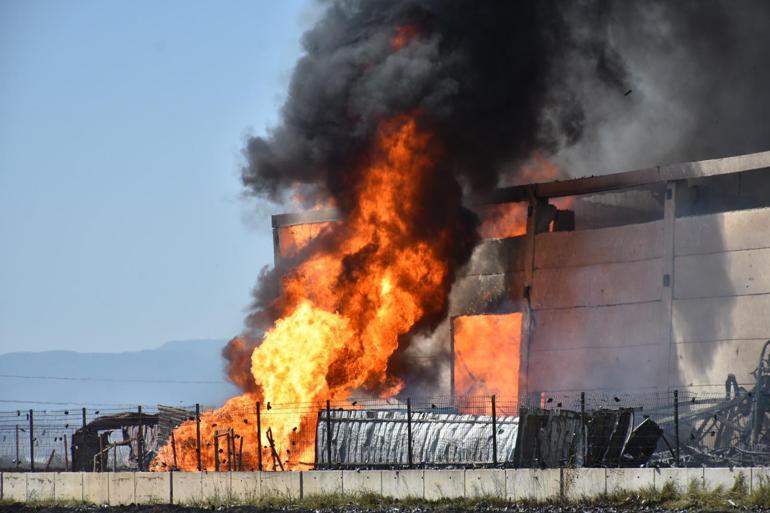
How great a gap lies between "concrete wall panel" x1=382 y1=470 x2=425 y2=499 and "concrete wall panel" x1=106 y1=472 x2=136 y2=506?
22.3 ft

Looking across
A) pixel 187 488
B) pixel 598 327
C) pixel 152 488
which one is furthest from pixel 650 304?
pixel 152 488

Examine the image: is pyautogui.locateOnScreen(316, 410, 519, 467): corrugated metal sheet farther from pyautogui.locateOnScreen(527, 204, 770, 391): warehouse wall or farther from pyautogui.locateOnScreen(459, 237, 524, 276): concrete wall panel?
pyautogui.locateOnScreen(459, 237, 524, 276): concrete wall panel

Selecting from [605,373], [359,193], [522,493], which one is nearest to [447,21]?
[359,193]

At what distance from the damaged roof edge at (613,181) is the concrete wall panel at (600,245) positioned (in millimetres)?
1633

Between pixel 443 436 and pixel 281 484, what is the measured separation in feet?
16.5

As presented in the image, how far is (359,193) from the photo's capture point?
1845 inches

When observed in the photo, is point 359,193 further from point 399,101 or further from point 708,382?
point 708,382

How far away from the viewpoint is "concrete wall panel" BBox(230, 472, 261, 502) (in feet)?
101

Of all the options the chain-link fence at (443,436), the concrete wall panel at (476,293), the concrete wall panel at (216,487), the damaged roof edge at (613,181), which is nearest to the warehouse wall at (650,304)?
the damaged roof edge at (613,181)

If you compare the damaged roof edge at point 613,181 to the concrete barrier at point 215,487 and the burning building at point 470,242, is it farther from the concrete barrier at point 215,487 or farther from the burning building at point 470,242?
the concrete barrier at point 215,487

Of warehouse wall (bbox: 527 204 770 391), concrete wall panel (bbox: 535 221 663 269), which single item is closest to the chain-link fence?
warehouse wall (bbox: 527 204 770 391)

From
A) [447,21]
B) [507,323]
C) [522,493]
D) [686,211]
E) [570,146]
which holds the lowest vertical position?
[522,493]

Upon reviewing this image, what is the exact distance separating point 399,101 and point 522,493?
21603 millimetres

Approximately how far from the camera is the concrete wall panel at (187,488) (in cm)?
3112
